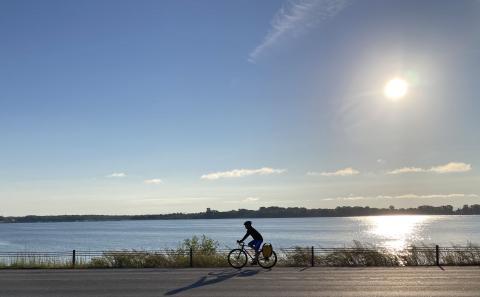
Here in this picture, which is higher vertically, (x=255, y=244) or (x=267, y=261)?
(x=255, y=244)

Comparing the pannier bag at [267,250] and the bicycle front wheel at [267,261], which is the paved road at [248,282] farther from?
the pannier bag at [267,250]

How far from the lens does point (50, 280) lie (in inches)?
733

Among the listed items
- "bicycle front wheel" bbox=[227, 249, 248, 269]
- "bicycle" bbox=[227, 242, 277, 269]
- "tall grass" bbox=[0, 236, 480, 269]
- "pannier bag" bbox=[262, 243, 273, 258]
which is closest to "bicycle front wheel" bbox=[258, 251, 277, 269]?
"bicycle" bbox=[227, 242, 277, 269]

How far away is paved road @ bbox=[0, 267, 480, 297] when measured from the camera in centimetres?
1489

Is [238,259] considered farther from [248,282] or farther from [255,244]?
[248,282]

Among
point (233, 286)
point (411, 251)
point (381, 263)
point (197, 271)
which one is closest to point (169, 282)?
point (233, 286)

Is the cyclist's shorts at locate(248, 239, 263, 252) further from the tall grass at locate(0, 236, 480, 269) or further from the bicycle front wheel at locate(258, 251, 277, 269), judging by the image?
the tall grass at locate(0, 236, 480, 269)

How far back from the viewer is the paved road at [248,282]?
14.9 m

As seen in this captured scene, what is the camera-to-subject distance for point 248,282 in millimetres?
17297

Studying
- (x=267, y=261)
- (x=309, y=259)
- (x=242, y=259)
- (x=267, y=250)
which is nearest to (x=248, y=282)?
(x=267, y=250)

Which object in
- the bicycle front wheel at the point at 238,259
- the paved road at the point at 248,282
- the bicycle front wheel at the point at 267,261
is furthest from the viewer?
the bicycle front wheel at the point at 238,259

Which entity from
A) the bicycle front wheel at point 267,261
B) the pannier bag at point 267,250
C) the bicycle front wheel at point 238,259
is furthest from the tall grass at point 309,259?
the pannier bag at point 267,250

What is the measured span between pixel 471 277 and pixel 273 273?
6522 mm

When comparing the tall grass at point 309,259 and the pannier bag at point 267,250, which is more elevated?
the pannier bag at point 267,250
